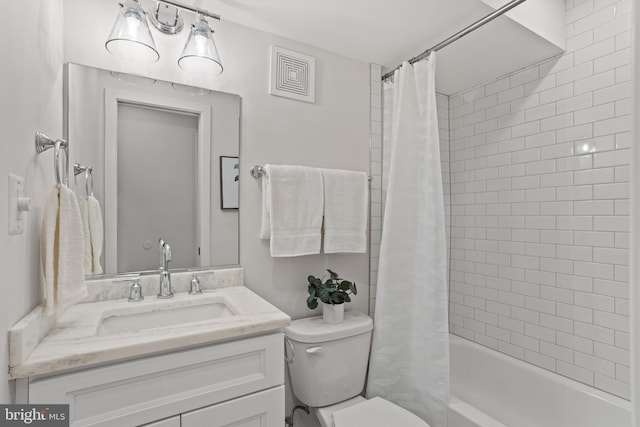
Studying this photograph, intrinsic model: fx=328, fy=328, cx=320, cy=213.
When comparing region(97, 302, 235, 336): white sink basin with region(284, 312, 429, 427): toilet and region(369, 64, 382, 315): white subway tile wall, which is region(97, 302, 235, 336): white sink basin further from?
region(369, 64, 382, 315): white subway tile wall

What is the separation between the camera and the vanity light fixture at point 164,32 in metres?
1.26

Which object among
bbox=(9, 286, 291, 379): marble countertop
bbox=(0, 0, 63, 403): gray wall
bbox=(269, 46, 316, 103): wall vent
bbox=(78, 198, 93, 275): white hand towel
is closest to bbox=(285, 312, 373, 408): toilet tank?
bbox=(9, 286, 291, 379): marble countertop

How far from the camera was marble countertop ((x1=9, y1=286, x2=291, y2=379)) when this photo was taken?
805mm

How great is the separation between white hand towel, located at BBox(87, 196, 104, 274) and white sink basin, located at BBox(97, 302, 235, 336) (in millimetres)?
235

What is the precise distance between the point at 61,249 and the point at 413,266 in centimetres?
150

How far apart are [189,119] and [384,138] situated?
104cm

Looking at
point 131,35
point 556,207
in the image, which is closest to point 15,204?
point 131,35

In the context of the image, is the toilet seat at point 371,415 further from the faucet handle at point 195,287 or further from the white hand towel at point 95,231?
the white hand towel at point 95,231

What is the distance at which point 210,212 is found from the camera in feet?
5.02

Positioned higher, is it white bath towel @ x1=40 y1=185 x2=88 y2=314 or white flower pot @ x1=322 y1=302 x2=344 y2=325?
white bath towel @ x1=40 y1=185 x2=88 y2=314

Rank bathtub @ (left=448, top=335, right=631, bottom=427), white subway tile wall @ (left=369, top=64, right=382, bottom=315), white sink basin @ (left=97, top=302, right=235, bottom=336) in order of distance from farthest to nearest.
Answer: white subway tile wall @ (left=369, top=64, right=382, bottom=315)
bathtub @ (left=448, top=335, right=631, bottom=427)
white sink basin @ (left=97, top=302, right=235, bottom=336)

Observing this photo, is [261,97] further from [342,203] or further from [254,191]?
[342,203]

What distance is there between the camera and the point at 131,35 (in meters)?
1.27

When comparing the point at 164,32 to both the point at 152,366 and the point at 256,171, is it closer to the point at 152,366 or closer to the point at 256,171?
the point at 256,171
